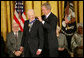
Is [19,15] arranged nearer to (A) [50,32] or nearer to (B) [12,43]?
(B) [12,43]

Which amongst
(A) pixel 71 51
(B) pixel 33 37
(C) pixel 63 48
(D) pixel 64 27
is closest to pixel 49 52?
(B) pixel 33 37

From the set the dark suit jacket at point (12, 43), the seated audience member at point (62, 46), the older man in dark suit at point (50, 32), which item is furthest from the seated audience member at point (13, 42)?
the older man in dark suit at point (50, 32)

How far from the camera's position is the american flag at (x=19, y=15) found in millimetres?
6367

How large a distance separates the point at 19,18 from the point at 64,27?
1.31m

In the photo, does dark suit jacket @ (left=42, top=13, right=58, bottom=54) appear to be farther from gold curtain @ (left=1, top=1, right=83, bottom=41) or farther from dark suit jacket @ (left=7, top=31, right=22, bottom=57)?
gold curtain @ (left=1, top=1, right=83, bottom=41)

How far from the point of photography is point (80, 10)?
22.2ft

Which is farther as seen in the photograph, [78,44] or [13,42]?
[78,44]

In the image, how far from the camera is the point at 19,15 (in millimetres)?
6418

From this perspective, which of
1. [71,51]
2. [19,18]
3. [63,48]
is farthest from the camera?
[19,18]

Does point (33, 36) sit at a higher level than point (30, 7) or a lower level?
lower

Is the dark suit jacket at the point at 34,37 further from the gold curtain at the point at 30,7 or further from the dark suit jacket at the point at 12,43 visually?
the gold curtain at the point at 30,7

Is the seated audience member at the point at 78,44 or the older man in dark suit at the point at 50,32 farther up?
the older man in dark suit at the point at 50,32

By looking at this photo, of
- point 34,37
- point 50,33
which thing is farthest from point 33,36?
point 50,33

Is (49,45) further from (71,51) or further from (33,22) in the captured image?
(71,51)
